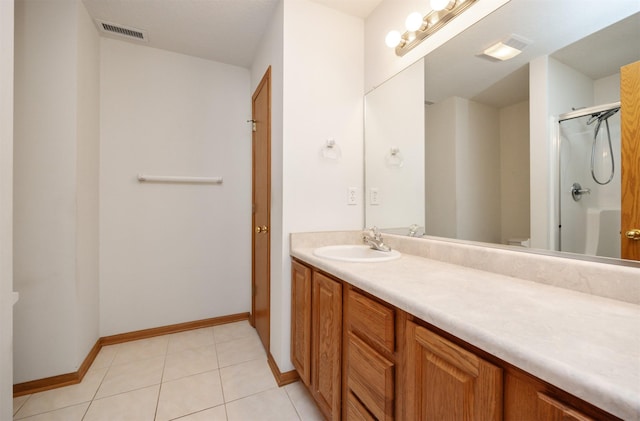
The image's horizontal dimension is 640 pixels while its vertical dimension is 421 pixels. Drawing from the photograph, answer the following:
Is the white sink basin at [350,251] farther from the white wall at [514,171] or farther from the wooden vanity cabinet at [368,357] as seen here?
the white wall at [514,171]

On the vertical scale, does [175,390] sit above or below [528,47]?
below

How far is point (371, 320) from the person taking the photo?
35.7 inches

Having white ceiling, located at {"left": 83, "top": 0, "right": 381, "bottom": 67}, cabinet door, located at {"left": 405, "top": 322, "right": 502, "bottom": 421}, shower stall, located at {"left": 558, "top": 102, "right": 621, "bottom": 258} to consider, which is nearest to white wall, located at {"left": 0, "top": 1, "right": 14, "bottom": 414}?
white ceiling, located at {"left": 83, "top": 0, "right": 381, "bottom": 67}

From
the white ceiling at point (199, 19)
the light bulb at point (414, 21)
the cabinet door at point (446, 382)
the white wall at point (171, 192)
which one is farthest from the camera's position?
the white wall at point (171, 192)

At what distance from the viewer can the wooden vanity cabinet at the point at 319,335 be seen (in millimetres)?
1121

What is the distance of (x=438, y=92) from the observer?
1357 millimetres

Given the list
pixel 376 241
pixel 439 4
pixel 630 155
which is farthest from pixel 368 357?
pixel 439 4

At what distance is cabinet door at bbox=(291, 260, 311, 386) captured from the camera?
137 cm

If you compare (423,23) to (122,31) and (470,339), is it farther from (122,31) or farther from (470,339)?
(122,31)

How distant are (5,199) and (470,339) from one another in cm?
154

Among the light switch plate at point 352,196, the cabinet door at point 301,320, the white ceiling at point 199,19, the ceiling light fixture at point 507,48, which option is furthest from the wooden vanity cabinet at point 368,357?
the white ceiling at point 199,19

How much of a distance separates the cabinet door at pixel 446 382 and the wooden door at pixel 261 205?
1.27 metres

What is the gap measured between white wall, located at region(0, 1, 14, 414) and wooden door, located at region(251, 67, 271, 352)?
116cm

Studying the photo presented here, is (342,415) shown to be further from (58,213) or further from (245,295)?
(58,213)
